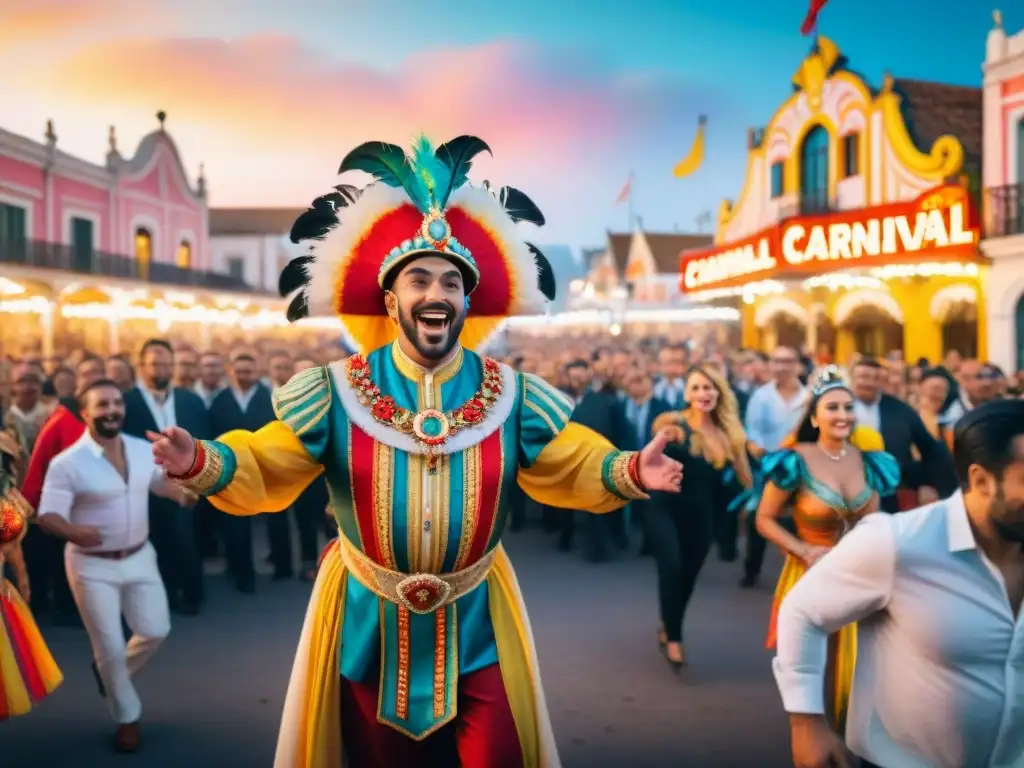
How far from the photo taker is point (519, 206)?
12.1ft

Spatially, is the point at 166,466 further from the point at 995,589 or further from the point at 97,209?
the point at 97,209

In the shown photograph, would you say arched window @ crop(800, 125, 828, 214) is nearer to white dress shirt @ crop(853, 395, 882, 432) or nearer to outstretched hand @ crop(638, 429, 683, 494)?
white dress shirt @ crop(853, 395, 882, 432)

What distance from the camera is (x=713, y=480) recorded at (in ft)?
21.5

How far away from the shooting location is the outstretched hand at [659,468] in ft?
10.1

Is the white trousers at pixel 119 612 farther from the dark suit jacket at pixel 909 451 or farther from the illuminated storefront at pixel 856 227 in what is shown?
the illuminated storefront at pixel 856 227

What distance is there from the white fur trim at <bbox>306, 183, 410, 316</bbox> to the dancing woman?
8.02ft

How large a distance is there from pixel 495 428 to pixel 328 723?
1.09 meters

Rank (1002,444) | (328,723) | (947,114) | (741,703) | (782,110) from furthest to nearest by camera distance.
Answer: (782,110) → (947,114) → (741,703) → (328,723) → (1002,444)

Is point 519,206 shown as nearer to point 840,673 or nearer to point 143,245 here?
point 840,673

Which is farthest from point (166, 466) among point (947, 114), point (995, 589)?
point (947, 114)

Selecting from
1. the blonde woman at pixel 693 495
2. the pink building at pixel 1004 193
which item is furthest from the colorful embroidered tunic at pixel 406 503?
the pink building at pixel 1004 193

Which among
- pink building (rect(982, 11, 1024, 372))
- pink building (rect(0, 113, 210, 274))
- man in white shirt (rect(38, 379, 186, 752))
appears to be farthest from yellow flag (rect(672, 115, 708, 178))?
man in white shirt (rect(38, 379, 186, 752))

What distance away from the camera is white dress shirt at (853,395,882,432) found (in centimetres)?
698

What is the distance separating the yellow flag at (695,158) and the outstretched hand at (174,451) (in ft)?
92.5
